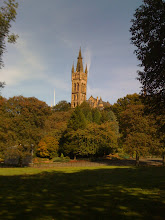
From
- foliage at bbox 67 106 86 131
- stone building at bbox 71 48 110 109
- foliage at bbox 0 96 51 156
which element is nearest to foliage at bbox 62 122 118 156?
foliage at bbox 67 106 86 131

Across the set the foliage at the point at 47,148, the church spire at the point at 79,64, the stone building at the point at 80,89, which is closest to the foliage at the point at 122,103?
the foliage at the point at 47,148

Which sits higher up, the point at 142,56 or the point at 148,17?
the point at 148,17

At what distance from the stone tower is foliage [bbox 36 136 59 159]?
79479 mm

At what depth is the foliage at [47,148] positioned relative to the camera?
151 feet

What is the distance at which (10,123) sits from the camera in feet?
98.5

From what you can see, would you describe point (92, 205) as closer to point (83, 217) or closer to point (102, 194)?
point (83, 217)

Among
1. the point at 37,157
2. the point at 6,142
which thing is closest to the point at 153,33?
the point at 6,142

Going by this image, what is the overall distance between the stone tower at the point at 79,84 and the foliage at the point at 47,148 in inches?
3129

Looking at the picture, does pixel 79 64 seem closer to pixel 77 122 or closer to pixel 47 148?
pixel 77 122

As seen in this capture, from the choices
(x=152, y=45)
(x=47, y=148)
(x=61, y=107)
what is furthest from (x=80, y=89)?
(x=152, y=45)

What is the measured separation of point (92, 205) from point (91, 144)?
36475mm

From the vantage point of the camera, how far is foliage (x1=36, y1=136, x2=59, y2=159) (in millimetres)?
46125

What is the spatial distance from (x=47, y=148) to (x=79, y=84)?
87.5m

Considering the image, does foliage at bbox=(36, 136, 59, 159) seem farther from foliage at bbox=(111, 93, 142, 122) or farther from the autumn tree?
foliage at bbox=(111, 93, 142, 122)
